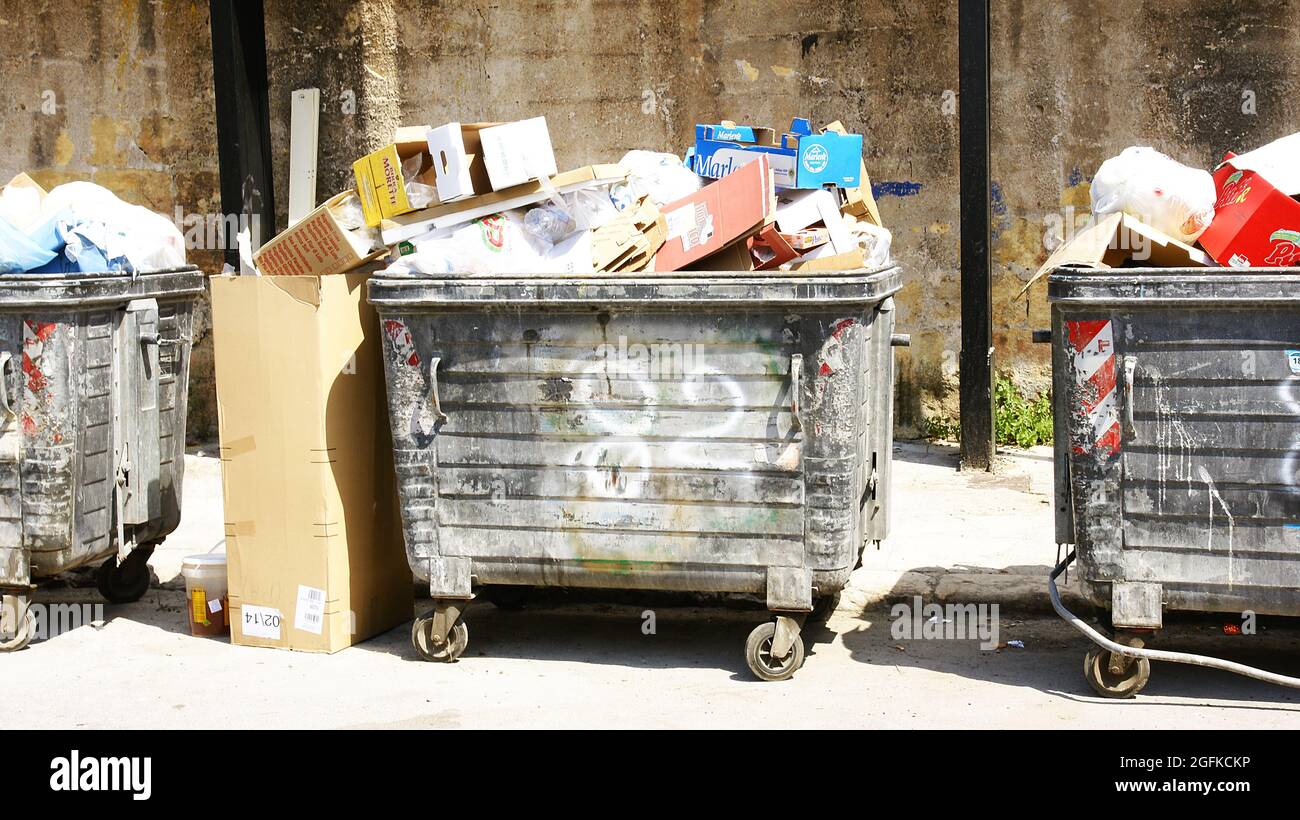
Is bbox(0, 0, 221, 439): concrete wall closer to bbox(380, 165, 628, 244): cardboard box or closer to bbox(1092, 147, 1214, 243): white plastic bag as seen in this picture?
bbox(380, 165, 628, 244): cardboard box

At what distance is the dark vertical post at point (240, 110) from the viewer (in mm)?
7555

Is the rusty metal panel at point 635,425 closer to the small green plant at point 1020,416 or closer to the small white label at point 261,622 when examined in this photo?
the small white label at point 261,622

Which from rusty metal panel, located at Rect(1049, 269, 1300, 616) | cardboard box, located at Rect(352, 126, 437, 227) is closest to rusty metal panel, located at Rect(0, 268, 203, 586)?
Result: cardboard box, located at Rect(352, 126, 437, 227)

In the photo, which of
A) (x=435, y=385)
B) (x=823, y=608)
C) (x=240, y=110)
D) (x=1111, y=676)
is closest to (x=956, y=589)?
(x=823, y=608)

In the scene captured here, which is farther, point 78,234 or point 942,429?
point 942,429

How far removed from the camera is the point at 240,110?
761 centimetres

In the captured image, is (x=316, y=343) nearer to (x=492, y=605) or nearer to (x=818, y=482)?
(x=492, y=605)

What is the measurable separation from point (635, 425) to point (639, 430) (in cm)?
2

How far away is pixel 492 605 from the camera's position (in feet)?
17.5

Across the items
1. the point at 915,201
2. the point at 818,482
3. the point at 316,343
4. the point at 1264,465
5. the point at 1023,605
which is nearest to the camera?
the point at 1264,465

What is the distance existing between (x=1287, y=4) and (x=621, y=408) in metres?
4.55

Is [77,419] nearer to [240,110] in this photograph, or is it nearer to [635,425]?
[635,425]

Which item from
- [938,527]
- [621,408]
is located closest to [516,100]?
[938,527]

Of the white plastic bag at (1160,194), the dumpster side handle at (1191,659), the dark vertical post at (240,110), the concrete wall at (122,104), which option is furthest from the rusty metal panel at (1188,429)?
the concrete wall at (122,104)
